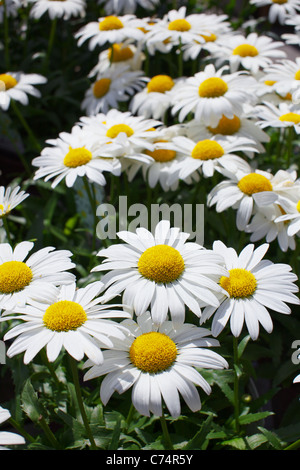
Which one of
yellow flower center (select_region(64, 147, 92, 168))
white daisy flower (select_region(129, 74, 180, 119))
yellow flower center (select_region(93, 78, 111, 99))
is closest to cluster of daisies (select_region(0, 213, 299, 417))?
yellow flower center (select_region(64, 147, 92, 168))

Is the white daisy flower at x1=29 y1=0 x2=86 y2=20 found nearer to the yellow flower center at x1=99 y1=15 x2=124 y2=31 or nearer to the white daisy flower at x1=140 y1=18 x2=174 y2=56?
the yellow flower center at x1=99 y1=15 x2=124 y2=31

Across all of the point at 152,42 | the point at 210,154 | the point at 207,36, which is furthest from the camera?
the point at 207,36

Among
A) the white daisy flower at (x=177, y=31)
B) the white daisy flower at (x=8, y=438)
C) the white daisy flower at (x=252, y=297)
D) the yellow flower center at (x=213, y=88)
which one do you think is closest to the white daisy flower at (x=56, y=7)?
the white daisy flower at (x=177, y=31)

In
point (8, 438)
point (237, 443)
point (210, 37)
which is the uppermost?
point (210, 37)

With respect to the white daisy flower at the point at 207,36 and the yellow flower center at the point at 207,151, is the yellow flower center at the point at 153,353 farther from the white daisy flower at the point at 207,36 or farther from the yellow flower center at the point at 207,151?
the white daisy flower at the point at 207,36

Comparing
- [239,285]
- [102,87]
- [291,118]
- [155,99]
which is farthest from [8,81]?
[239,285]

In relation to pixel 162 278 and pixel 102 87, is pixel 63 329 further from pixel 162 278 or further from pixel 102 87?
pixel 102 87
